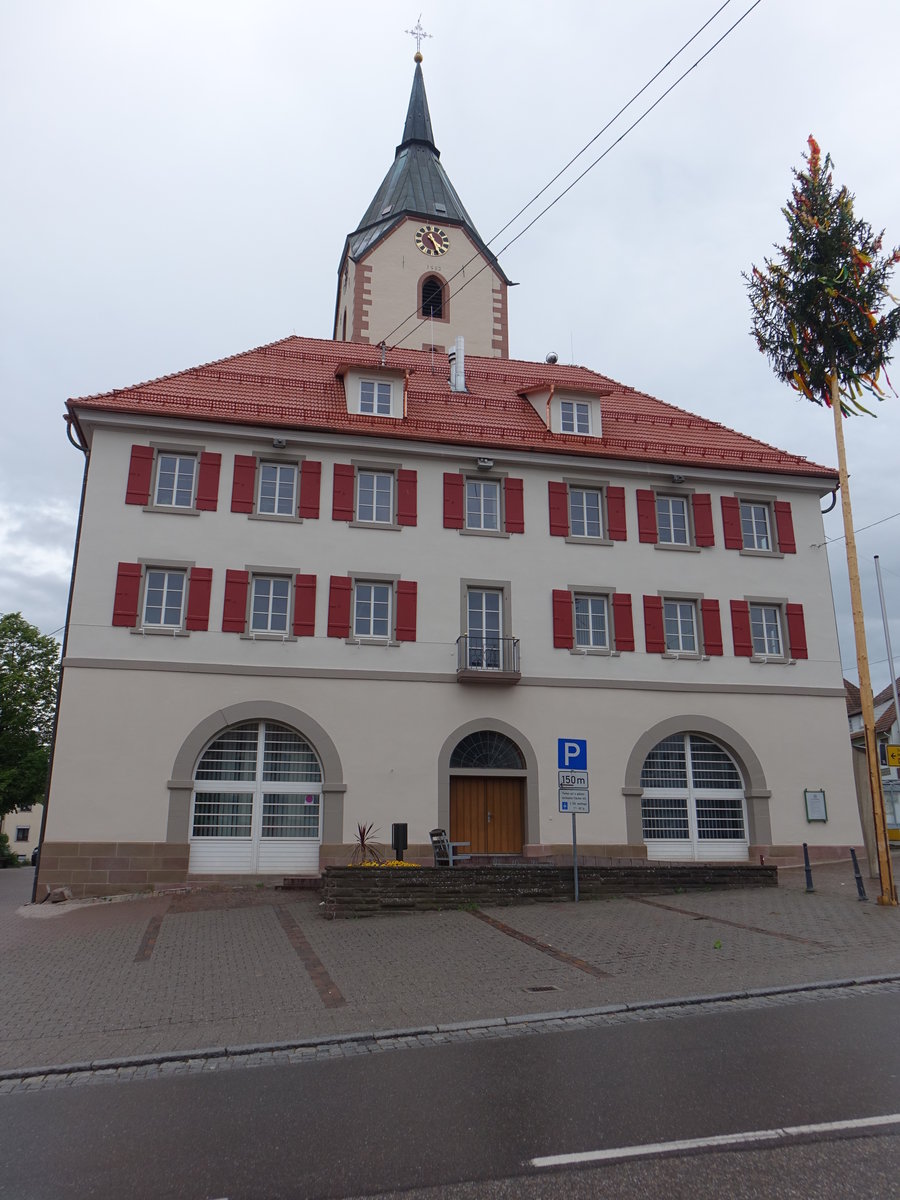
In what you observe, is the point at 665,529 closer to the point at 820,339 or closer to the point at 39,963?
the point at 820,339

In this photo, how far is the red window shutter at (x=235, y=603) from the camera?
61.7 feet

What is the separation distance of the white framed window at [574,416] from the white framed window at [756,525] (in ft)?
14.0

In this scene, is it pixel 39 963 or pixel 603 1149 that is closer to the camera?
pixel 603 1149

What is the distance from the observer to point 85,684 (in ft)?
58.5

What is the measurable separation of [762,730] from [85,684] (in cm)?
1438

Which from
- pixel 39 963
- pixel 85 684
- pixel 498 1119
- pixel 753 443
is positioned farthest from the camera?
pixel 753 443

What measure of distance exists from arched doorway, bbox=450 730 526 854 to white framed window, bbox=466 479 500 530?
469 cm

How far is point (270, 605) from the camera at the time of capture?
63.4 feet

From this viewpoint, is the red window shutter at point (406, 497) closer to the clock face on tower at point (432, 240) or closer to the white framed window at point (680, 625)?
the white framed window at point (680, 625)

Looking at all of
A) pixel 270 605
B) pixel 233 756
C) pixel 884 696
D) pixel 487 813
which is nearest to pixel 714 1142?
pixel 487 813

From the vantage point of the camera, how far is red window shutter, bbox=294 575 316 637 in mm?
19094

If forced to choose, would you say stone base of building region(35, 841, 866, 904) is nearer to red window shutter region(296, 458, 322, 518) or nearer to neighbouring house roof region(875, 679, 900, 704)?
red window shutter region(296, 458, 322, 518)

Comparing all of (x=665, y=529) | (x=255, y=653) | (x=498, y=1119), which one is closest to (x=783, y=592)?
(x=665, y=529)

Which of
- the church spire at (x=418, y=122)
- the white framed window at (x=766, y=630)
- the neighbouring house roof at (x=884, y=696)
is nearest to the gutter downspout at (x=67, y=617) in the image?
the white framed window at (x=766, y=630)
